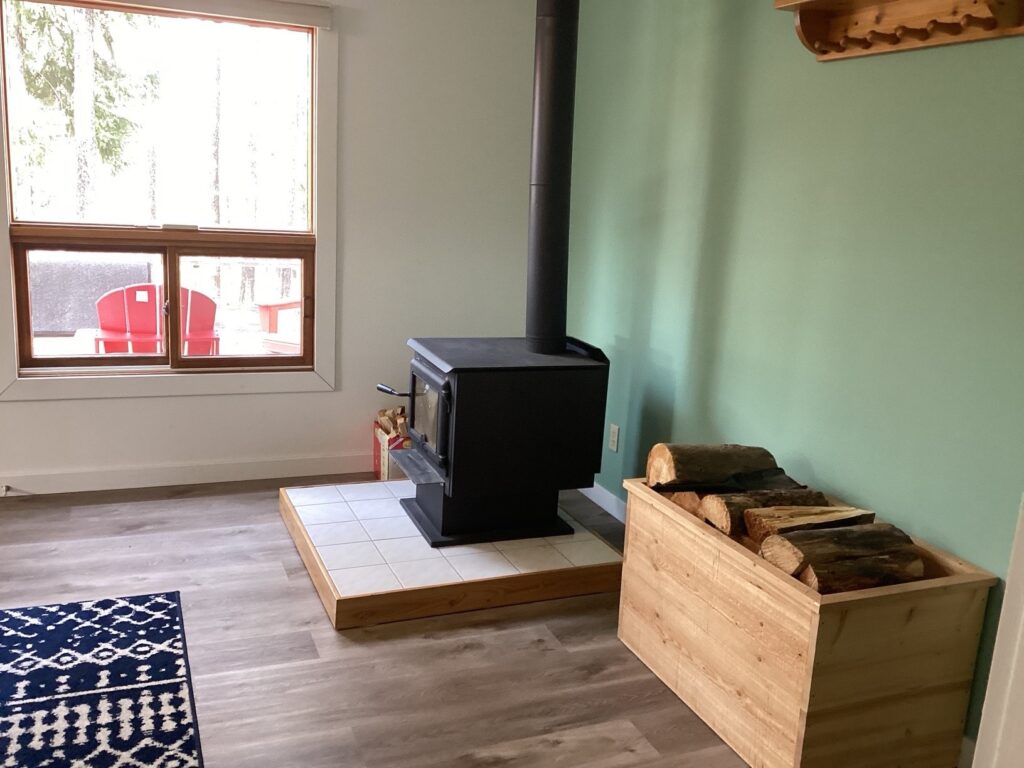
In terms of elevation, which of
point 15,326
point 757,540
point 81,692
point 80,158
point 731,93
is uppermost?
point 731,93

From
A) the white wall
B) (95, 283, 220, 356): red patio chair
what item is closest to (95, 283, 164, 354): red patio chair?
(95, 283, 220, 356): red patio chair

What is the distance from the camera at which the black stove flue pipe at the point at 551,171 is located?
3.04 metres

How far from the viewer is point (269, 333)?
3.95 m

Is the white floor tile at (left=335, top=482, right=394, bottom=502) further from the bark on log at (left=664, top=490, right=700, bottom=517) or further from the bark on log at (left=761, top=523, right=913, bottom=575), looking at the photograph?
the bark on log at (left=761, top=523, right=913, bottom=575)

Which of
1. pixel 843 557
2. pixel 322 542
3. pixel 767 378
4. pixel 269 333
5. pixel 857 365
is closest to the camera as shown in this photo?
pixel 843 557

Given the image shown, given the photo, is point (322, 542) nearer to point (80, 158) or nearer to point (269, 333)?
point (269, 333)

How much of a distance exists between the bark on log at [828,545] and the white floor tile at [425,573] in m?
1.10

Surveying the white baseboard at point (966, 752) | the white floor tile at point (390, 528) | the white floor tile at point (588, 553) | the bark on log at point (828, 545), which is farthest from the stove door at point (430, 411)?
the white baseboard at point (966, 752)

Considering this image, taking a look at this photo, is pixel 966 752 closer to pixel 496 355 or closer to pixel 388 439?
pixel 496 355

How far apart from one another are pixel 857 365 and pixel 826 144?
24.8 inches

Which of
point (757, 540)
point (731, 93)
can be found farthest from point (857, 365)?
point (731, 93)

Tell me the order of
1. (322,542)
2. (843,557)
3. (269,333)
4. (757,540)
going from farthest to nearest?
(269,333) < (322,542) < (757,540) < (843,557)

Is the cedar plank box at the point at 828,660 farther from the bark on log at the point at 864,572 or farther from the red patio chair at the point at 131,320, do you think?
the red patio chair at the point at 131,320

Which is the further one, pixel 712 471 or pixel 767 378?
pixel 767 378
